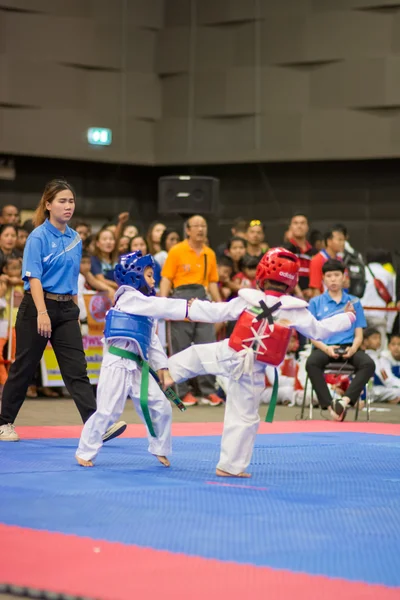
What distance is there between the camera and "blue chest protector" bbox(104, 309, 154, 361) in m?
5.14

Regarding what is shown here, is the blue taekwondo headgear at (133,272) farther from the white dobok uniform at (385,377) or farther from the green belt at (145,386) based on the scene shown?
the white dobok uniform at (385,377)

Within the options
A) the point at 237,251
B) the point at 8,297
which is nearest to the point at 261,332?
the point at 8,297

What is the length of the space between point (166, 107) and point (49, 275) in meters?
9.57

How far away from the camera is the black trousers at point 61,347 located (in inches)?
230

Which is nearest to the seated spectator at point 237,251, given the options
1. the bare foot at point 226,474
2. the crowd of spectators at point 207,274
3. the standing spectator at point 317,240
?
Result: the crowd of spectators at point 207,274

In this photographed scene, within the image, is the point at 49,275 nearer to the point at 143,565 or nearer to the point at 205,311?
the point at 205,311

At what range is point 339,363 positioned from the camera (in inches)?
330

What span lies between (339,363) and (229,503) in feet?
14.6

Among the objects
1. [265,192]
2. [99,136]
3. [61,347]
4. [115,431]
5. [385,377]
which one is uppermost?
[99,136]

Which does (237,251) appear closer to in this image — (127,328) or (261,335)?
(127,328)

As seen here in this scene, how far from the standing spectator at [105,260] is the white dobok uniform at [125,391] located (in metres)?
4.16

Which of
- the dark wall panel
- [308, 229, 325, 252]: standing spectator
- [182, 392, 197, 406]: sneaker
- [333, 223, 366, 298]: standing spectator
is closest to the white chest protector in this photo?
[182, 392, 197, 406]: sneaker

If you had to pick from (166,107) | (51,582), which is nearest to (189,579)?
(51,582)

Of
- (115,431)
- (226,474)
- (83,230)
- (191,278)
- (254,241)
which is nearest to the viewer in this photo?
(226,474)
